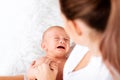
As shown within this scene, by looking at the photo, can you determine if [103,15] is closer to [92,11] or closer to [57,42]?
[92,11]

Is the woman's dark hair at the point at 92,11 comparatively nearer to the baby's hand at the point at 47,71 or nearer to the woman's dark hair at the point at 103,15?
the woman's dark hair at the point at 103,15

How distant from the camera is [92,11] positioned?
1.75ft

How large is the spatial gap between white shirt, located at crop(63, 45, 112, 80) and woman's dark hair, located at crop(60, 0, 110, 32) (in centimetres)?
18

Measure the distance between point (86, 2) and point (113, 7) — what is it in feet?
0.19

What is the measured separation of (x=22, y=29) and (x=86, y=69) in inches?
21.3

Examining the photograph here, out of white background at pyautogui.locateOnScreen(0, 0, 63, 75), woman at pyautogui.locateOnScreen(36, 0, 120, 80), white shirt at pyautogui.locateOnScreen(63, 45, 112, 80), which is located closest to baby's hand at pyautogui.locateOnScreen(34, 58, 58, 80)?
white shirt at pyautogui.locateOnScreen(63, 45, 112, 80)

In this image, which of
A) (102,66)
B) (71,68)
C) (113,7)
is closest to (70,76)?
(71,68)

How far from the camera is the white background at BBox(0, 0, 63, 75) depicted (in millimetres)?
1196

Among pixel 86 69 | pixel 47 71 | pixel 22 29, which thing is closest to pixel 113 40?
pixel 86 69

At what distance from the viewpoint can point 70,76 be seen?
2.77 ft

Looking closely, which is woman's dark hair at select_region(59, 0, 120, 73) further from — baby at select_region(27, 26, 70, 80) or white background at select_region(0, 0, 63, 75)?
white background at select_region(0, 0, 63, 75)

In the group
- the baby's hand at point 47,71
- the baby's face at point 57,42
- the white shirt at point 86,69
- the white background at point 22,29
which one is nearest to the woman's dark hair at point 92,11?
the white shirt at point 86,69

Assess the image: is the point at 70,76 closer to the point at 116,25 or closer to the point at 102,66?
the point at 102,66

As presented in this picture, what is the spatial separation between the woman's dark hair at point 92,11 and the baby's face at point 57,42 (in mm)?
539
